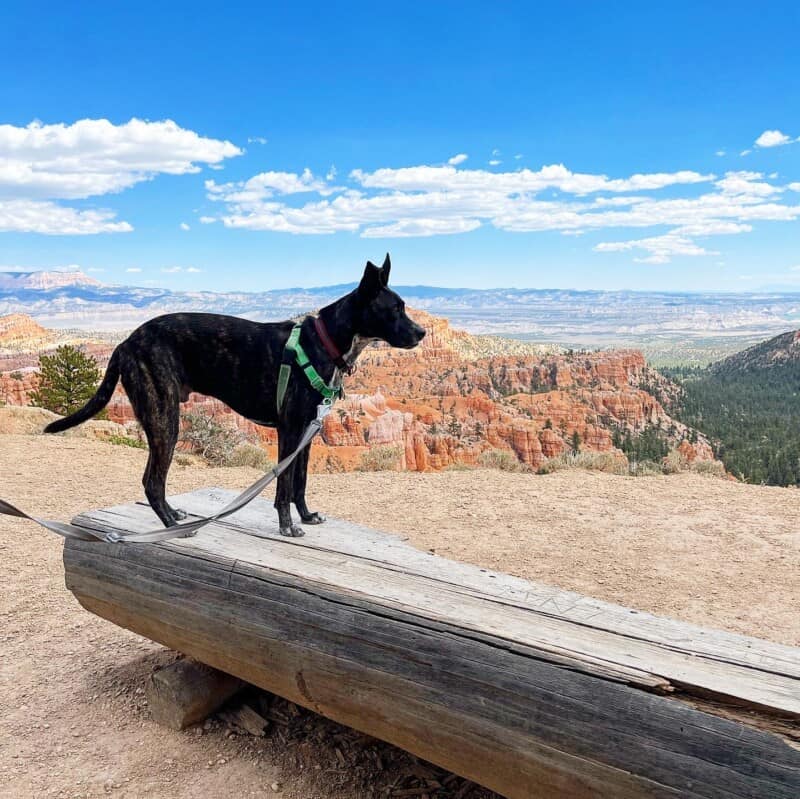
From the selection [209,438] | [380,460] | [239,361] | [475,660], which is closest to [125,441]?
[209,438]

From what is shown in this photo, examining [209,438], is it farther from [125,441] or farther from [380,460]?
[380,460]

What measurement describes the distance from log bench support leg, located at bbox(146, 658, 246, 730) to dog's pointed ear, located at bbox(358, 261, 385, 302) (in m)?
2.60

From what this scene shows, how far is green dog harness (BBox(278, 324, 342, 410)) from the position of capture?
414cm

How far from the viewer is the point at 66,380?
2280cm

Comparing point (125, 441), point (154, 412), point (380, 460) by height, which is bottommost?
point (380, 460)

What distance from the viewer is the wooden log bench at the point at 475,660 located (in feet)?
8.39

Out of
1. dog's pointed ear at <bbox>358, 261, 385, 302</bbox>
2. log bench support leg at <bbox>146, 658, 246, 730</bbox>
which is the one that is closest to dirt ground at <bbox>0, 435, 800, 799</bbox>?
log bench support leg at <bbox>146, 658, 246, 730</bbox>

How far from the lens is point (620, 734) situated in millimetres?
2654

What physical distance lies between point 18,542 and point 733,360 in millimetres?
95471

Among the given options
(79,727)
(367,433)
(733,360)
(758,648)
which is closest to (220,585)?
(79,727)

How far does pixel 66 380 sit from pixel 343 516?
16.5 m

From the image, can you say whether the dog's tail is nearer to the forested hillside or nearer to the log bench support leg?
the log bench support leg

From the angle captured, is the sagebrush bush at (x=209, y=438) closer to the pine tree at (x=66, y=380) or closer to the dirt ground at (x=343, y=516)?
the dirt ground at (x=343, y=516)

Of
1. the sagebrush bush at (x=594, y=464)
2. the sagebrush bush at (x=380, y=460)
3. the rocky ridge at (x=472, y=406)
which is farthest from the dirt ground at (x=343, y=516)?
the rocky ridge at (x=472, y=406)
